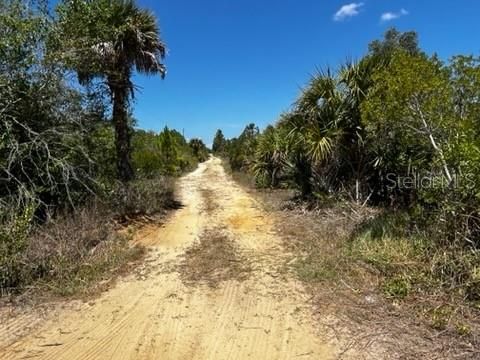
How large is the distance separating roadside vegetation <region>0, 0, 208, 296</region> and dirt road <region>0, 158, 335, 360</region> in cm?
77

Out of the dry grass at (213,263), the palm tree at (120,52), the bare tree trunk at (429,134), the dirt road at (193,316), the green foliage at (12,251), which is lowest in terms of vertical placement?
the dirt road at (193,316)

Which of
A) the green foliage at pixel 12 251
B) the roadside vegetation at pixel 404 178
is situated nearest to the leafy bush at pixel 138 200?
the green foliage at pixel 12 251

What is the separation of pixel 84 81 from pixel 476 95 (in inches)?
304

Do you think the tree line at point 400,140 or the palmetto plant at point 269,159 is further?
the palmetto plant at point 269,159

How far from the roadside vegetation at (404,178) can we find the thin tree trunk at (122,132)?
4879 mm

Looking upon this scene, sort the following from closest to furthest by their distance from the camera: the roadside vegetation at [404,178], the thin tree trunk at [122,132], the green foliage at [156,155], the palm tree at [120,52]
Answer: the roadside vegetation at [404,178]
the palm tree at [120,52]
the thin tree trunk at [122,132]
the green foliage at [156,155]

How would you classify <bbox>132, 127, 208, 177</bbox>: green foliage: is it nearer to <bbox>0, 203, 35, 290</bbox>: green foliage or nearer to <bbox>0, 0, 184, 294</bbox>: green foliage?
<bbox>0, 0, 184, 294</bbox>: green foliage

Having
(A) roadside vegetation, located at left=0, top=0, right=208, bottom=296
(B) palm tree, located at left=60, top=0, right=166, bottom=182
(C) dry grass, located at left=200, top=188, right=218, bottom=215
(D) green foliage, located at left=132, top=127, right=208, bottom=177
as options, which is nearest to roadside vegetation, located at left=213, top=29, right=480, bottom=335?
(C) dry grass, located at left=200, top=188, right=218, bottom=215

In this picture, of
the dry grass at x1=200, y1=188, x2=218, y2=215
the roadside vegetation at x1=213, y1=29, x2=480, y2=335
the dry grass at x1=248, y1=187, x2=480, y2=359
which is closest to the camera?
the dry grass at x1=248, y1=187, x2=480, y2=359

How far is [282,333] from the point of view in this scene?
4105 millimetres

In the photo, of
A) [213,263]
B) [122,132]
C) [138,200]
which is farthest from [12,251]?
[122,132]

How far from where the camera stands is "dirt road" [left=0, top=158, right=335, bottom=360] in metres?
3.80

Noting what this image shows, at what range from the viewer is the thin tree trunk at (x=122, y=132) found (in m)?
10.8

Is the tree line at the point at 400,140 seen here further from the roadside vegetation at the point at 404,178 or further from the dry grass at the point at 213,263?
the dry grass at the point at 213,263
